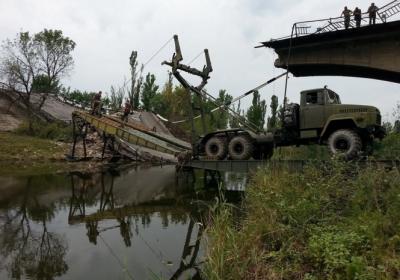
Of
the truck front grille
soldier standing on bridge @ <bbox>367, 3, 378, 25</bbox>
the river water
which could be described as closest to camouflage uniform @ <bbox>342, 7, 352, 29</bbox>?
soldier standing on bridge @ <bbox>367, 3, 378, 25</bbox>

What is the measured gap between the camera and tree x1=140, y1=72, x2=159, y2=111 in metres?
47.5

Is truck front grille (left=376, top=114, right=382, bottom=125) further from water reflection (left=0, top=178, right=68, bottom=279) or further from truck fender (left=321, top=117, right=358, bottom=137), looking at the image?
water reflection (left=0, top=178, right=68, bottom=279)

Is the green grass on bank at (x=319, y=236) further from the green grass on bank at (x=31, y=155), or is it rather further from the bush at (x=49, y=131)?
the bush at (x=49, y=131)

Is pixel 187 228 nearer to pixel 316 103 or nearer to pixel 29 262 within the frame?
pixel 29 262

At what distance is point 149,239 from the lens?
709cm

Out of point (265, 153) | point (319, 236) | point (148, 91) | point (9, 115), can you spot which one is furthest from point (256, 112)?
point (319, 236)

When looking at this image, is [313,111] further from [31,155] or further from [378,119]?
[31,155]

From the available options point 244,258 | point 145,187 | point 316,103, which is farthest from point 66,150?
point 244,258

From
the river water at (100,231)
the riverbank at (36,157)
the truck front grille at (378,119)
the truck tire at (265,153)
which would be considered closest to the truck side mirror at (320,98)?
the truck front grille at (378,119)

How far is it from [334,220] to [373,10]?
474 inches

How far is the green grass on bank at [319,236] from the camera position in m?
3.87

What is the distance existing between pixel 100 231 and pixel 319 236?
5080mm

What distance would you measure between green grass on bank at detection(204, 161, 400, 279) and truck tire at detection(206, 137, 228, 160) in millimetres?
5977

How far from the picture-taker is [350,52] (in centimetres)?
1528
